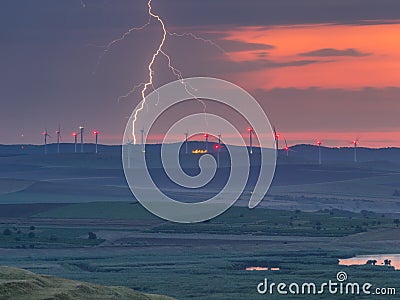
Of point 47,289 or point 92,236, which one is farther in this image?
point 92,236

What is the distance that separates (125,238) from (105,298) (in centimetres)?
8155

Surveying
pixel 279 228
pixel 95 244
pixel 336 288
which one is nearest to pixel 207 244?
pixel 95 244

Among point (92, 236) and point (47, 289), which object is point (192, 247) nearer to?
point (92, 236)

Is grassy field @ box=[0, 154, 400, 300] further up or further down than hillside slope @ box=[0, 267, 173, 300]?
further up

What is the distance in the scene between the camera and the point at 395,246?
129 meters

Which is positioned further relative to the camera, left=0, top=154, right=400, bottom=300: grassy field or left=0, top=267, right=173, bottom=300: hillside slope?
left=0, top=154, right=400, bottom=300: grassy field

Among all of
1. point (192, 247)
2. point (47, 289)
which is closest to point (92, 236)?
point (192, 247)

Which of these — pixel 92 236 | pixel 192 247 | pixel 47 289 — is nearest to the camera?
pixel 47 289

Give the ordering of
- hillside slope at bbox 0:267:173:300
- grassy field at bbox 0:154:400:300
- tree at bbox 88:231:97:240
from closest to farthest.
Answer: hillside slope at bbox 0:267:173:300
grassy field at bbox 0:154:400:300
tree at bbox 88:231:97:240

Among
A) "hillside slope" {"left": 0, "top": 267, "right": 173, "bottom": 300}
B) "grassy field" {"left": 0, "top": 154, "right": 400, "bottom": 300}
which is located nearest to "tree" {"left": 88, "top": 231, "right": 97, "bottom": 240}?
"grassy field" {"left": 0, "top": 154, "right": 400, "bottom": 300}

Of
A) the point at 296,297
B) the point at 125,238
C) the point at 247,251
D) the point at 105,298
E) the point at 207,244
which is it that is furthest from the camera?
the point at 125,238

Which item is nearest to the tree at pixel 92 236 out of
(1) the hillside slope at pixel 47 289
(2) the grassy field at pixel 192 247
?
(2) the grassy field at pixel 192 247

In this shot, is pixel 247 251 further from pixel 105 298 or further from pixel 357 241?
pixel 105 298

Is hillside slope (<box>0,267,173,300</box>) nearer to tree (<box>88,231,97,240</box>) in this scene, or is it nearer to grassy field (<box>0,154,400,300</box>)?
grassy field (<box>0,154,400,300</box>)
